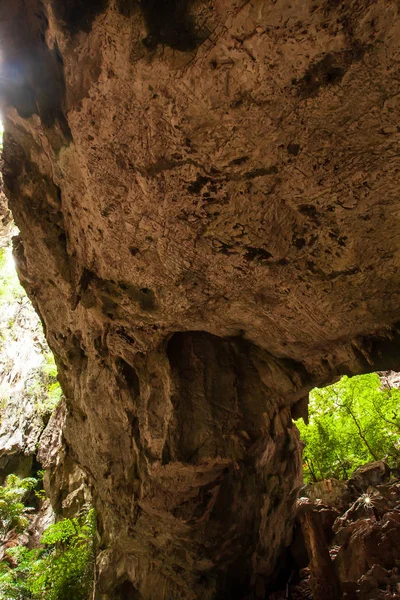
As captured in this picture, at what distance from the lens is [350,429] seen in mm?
13555

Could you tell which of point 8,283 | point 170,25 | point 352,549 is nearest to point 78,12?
point 170,25

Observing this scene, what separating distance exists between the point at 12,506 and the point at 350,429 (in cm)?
1282

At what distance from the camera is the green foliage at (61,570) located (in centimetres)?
830

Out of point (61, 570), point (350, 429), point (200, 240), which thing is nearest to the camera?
point (200, 240)

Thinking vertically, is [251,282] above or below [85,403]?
above

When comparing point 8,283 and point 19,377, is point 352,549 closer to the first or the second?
point 19,377

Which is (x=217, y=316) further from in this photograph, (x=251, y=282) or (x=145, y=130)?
(x=145, y=130)

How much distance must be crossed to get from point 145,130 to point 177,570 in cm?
742

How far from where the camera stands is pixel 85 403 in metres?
7.27

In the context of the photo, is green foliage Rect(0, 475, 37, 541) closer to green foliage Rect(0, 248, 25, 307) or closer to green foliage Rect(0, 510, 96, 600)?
green foliage Rect(0, 510, 96, 600)

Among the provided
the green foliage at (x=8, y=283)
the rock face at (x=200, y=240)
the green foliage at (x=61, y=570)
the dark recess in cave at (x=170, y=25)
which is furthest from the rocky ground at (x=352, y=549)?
the green foliage at (x=8, y=283)

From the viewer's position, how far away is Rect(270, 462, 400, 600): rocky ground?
19.9 feet

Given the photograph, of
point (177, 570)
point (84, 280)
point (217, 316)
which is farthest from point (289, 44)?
point (177, 570)

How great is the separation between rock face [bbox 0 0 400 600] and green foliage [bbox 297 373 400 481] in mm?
5803
